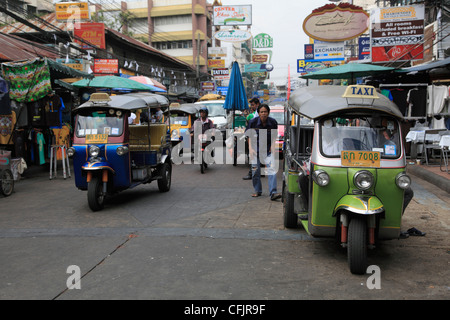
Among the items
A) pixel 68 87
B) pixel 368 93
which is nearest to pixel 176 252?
pixel 368 93

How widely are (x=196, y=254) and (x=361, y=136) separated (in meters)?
2.45

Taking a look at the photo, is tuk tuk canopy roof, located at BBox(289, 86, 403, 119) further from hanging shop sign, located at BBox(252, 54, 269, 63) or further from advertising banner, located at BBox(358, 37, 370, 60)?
hanging shop sign, located at BBox(252, 54, 269, 63)

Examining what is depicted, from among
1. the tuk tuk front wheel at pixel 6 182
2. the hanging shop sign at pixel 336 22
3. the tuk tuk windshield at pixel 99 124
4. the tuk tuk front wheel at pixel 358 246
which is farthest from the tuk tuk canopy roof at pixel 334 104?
the hanging shop sign at pixel 336 22

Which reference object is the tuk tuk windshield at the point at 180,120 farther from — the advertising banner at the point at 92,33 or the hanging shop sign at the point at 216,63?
the hanging shop sign at the point at 216,63

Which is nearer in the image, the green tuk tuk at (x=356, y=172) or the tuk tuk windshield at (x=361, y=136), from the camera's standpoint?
the green tuk tuk at (x=356, y=172)

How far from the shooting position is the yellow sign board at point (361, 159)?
4.71 m

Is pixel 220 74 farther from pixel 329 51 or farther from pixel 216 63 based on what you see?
pixel 329 51

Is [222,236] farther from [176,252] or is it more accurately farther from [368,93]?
[368,93]

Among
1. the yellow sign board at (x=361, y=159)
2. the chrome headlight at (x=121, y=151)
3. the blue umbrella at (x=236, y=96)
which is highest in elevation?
the blue umbrella at (x=236, y=96)

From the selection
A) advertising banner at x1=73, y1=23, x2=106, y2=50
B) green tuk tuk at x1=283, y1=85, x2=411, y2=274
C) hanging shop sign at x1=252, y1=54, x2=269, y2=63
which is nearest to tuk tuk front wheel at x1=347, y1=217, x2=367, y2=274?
green tuk tuk at x1=283, y1=85, x2=411, y2=274

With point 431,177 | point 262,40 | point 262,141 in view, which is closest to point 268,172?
point 262,141

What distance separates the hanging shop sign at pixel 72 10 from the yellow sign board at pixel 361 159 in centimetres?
1971

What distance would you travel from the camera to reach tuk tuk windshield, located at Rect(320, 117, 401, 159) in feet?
16.0

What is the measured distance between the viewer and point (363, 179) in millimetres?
4617
